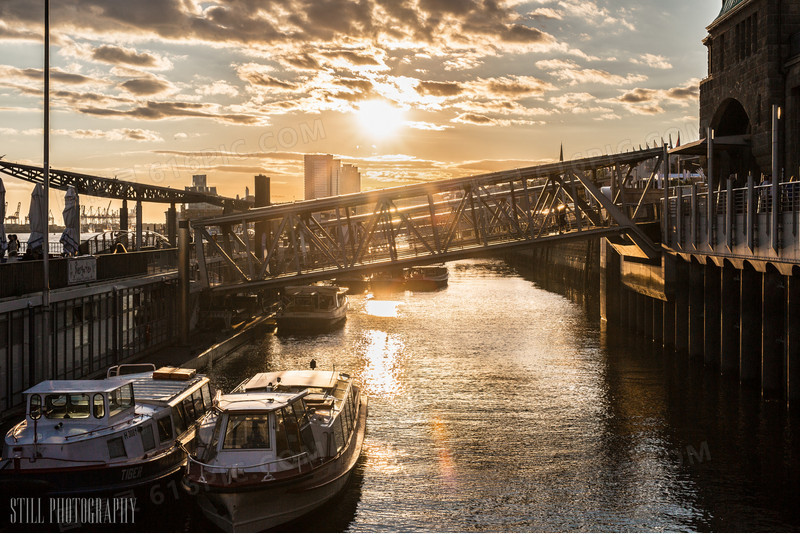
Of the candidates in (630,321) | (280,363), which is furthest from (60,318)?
(630,321)

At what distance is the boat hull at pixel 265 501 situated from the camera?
22.3 m

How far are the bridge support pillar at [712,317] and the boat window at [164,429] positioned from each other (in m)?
35.9

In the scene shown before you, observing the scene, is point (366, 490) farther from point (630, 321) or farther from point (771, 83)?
point (771, 83)

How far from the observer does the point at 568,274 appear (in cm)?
13050

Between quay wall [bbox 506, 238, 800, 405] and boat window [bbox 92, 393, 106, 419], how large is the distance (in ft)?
101

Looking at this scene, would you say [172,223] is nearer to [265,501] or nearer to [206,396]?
[206,396]

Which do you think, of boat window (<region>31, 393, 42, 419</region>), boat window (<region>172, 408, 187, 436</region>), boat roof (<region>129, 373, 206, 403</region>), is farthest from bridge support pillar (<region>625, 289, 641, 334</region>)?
boat window (<region>31, 393, 42, 419</region>)

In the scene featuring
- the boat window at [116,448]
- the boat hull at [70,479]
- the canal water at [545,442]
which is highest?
the boat window at [116,448]

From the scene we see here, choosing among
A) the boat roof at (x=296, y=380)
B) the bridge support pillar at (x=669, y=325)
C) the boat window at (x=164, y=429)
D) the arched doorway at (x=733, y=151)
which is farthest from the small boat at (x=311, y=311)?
the boat window at (x=164, y=429)

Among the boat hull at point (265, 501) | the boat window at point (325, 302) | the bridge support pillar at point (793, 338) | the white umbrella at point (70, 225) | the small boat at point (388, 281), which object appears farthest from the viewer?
the small boat at point (388, 281)

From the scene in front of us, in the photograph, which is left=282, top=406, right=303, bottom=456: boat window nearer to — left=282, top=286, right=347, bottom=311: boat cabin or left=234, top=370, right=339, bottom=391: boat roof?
left=234, top=370, right=339, bottom=391: boat roof

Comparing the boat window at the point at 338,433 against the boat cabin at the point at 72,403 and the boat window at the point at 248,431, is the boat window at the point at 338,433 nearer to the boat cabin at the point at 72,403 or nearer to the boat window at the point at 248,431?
the boat window at the point at 248,431

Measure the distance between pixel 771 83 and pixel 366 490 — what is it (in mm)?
49628

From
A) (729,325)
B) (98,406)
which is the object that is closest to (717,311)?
(729,325)
